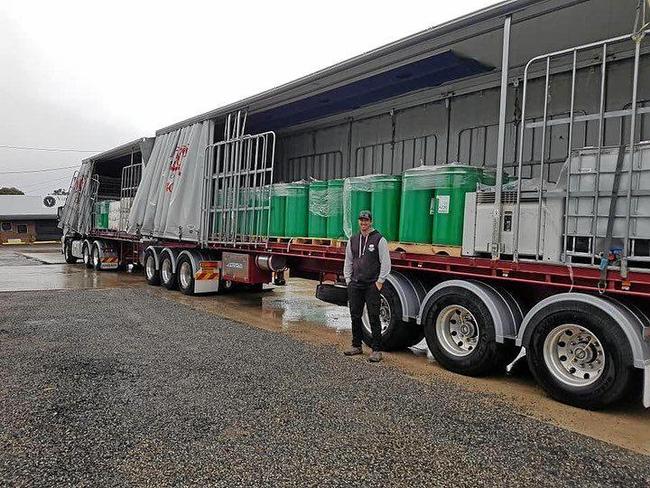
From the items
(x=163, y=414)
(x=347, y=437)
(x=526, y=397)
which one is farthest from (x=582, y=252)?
(x=163, y=414)

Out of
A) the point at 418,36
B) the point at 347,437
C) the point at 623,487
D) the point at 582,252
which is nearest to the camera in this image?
Result: the point at 623,487

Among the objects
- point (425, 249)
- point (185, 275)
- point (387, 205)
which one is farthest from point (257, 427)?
point (185, 275)

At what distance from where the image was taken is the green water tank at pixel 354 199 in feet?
23.1

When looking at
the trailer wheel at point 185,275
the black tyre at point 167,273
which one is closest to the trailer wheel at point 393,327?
the trailer wheel at point 185,275

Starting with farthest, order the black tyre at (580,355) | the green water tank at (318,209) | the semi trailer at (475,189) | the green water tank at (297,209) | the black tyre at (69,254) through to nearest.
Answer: the black tyre at (69,254)
the green water tank at (297,209)
the green water tank at (318,209)
the semi trailer at (475,189)
the black tyre at (580,355)

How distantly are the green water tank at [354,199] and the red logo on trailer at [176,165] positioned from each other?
5.02m

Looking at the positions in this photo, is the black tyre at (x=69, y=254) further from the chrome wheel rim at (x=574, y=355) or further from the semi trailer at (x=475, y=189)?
the chrome wheel rim at (x=574, y=355)

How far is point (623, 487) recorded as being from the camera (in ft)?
10.4

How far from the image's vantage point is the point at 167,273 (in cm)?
1269

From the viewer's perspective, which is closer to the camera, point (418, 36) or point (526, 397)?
point (526, 397)

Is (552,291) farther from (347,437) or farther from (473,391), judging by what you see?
(347,437)

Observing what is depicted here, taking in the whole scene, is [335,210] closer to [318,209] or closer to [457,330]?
[318,209]

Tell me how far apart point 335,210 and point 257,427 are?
13.6 feet

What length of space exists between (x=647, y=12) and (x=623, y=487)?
4084 millimetres
